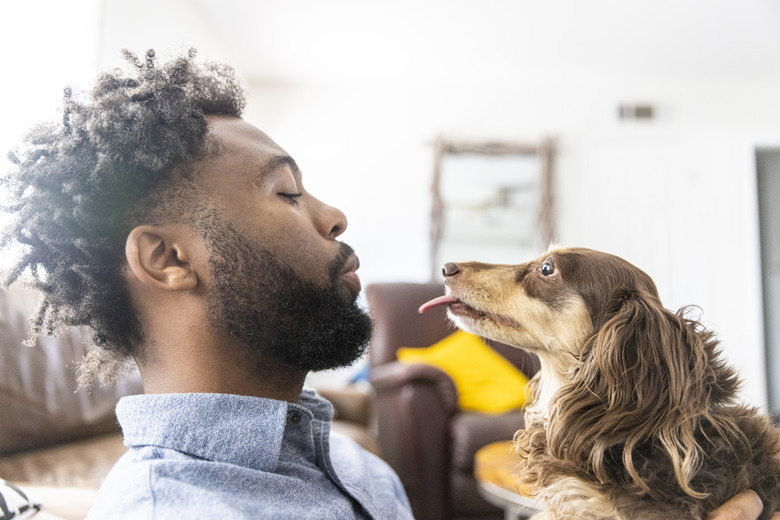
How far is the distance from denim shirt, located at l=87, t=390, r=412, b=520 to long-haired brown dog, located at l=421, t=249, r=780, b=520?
406 millimetres

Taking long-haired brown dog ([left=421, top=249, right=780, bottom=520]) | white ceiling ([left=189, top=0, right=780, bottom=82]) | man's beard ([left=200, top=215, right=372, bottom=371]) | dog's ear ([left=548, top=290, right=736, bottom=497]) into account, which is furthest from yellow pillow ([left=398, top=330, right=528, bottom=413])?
white ceiling ([left=189, top=0, right=780, bottom=82])

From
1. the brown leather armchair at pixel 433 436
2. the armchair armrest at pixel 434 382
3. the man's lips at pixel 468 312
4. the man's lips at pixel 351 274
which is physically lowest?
the brown leather armchair at pixel 433 436

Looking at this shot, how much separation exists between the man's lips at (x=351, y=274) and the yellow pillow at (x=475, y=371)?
2316 millimetres

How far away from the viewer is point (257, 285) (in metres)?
1.12

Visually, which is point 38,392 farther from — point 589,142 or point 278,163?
point 589,142

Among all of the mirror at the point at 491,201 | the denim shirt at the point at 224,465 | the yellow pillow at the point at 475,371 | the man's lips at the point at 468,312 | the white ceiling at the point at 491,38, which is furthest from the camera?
the mirror at the point at 491,201

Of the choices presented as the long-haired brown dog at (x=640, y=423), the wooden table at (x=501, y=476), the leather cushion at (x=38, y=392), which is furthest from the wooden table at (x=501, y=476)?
the leather cushion at (x=38, y=392)

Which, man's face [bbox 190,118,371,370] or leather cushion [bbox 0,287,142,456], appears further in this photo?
leather cushion [bbox 0,287,142,456]

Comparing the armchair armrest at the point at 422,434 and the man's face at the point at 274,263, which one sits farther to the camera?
the armchair armrest at the point at 422,434

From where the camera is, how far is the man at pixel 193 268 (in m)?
1.08

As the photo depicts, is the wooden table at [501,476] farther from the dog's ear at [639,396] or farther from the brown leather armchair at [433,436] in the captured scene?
the dog's ear at [639,396]

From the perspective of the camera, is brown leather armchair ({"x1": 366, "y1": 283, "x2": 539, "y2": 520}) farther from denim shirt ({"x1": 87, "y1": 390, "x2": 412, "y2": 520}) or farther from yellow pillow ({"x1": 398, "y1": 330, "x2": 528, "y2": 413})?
denim shirt ({"x1": 87, "y1": 390, "x2": 412, "y2": 520})

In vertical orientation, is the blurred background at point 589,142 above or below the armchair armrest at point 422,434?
above

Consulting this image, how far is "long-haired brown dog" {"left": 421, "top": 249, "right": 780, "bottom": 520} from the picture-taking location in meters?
1.09
